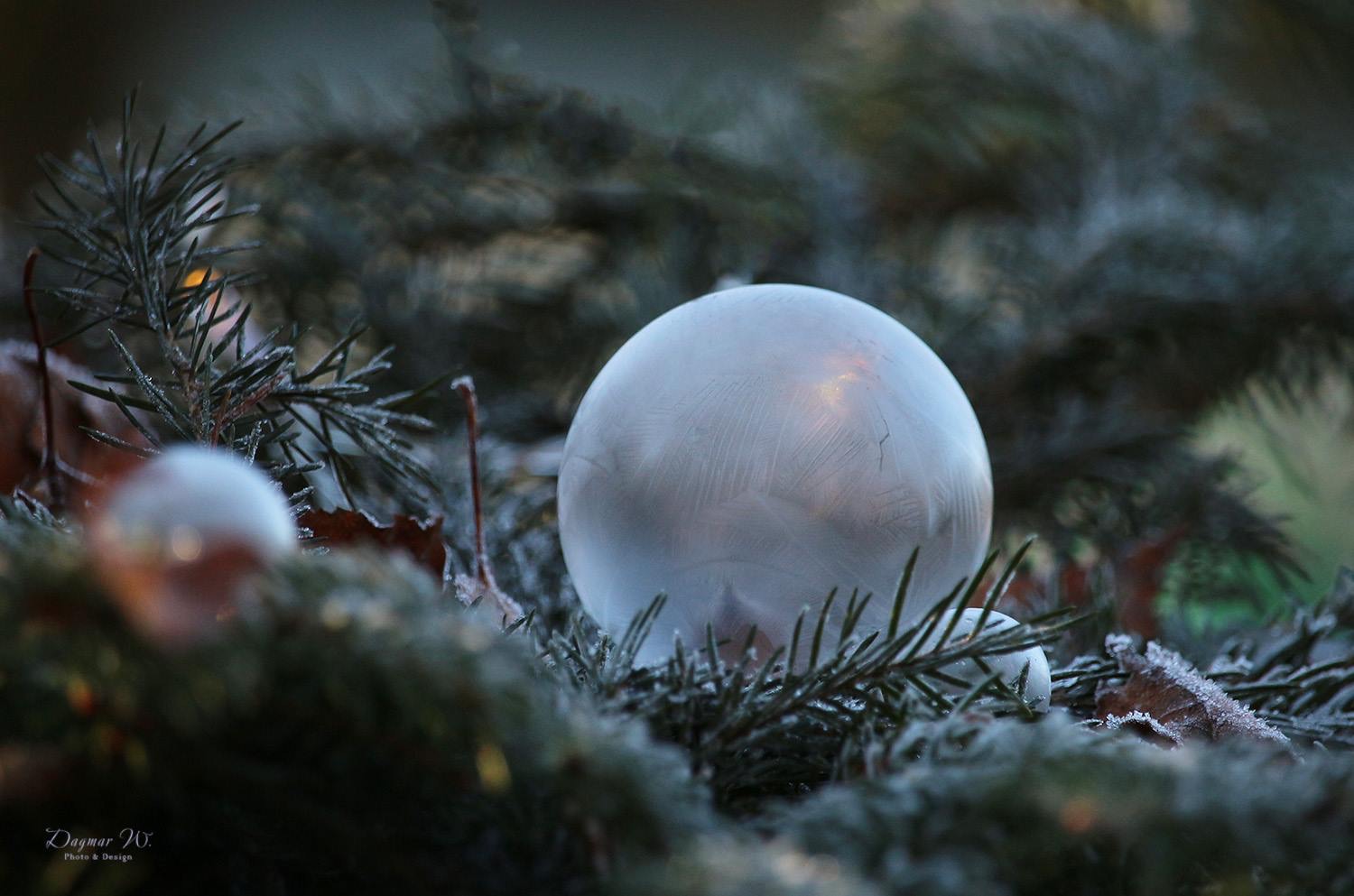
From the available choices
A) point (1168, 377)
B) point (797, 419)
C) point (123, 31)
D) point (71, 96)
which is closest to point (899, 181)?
point (1168, 377)

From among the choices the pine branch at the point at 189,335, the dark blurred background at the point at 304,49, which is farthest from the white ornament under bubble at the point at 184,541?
the dark blurred background at the point at 304,49

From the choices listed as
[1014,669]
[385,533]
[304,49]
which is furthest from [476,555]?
[304,49]

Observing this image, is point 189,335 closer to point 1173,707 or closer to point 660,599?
point 660,599

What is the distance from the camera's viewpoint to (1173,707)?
0.93 ft

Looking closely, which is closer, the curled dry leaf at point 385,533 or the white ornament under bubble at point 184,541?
the white ornament under bubble at point 184,541

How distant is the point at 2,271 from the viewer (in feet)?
1.84

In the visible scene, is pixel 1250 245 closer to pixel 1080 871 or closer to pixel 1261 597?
pixel 1261 597

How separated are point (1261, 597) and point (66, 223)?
470 millimetres

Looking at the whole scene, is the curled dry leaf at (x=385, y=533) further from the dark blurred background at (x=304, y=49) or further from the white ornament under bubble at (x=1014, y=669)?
the dark blurred background at (x=304, y=49)

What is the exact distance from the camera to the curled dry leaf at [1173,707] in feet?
0.89

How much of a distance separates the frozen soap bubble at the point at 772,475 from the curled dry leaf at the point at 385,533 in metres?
0.04

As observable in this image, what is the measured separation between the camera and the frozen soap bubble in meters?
0.28

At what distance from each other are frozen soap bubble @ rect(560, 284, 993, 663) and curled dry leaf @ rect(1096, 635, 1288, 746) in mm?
48

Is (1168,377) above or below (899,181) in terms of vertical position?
below
